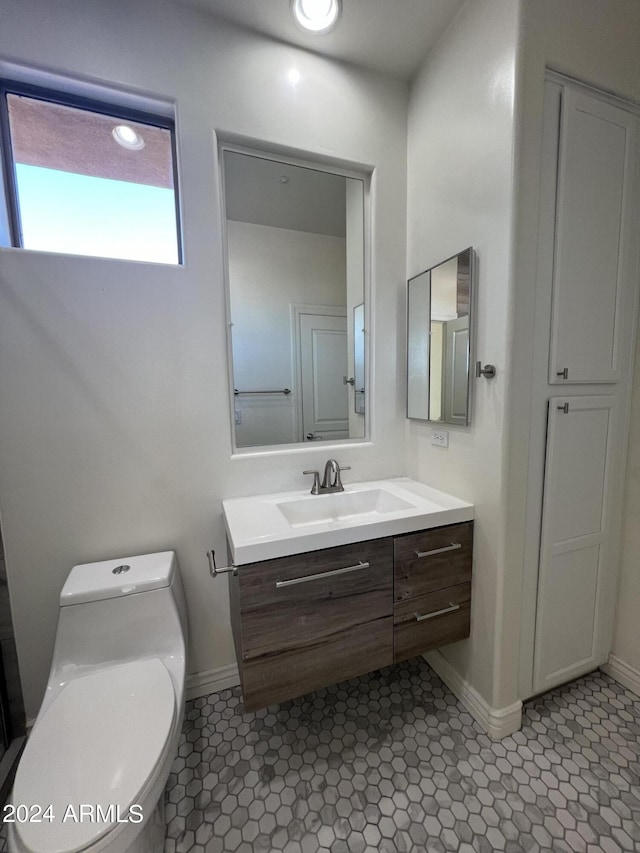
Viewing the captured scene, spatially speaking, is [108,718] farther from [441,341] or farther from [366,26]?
[366,26]

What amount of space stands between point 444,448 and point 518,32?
4.68 ft

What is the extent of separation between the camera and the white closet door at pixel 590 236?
124 centimetres

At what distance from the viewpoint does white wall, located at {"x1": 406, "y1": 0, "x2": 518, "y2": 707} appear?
119cm

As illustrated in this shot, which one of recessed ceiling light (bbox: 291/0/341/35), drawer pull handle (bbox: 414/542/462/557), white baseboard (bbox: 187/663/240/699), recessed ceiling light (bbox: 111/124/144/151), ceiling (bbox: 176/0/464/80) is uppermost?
ceiling (bbox: 176/0/464/80)

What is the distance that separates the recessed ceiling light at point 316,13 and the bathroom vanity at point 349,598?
73.5 inches

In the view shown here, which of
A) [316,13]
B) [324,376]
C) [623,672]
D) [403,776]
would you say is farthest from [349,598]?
[316,13]

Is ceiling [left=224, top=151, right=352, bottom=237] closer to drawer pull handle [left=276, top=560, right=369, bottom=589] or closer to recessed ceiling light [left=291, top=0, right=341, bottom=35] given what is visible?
recessed ceiling light [left=291, top=0, right=341, bottom=35]

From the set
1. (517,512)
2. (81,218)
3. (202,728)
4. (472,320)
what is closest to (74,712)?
(202,728)

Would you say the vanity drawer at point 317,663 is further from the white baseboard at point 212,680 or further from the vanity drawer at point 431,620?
the white baseboard at point 212,680

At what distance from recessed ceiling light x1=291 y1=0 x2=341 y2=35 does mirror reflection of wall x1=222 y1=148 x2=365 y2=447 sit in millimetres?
440

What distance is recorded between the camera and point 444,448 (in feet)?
5.09

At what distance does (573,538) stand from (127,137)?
2.45m

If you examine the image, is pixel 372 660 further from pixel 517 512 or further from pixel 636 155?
pixel 636 155

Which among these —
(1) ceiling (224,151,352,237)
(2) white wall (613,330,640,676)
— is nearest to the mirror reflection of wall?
(1) ceiling (224,151,352,237)
